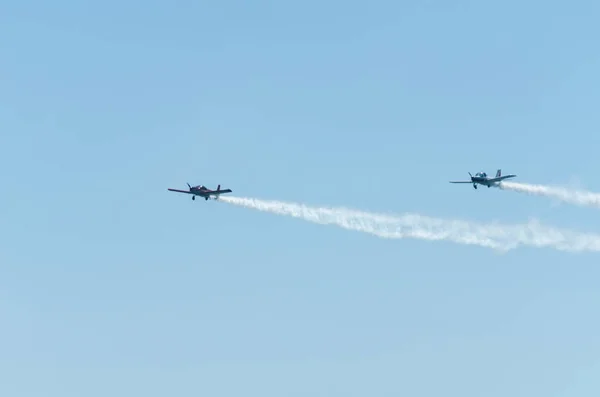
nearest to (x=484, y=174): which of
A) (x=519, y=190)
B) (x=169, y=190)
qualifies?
(x=519, y=190)

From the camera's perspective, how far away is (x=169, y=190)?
142 meters

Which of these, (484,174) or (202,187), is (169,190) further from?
(484,174)

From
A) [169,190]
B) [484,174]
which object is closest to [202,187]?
[169,190]

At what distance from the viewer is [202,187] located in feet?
462

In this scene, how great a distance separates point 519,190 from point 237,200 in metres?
51.1

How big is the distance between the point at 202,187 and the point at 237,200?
680 centimetres

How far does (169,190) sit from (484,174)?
192ft

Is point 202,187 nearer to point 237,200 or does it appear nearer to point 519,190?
point 237,200

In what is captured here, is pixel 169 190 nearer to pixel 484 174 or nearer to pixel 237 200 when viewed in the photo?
pixel 237 200

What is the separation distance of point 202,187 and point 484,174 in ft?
173

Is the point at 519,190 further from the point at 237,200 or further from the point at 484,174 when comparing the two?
the point at 237,200

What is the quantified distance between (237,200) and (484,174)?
46544 mm

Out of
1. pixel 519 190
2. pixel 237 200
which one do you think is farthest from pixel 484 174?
pixel 237 200

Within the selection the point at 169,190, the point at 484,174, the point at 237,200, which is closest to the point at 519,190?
the point at 484,174
